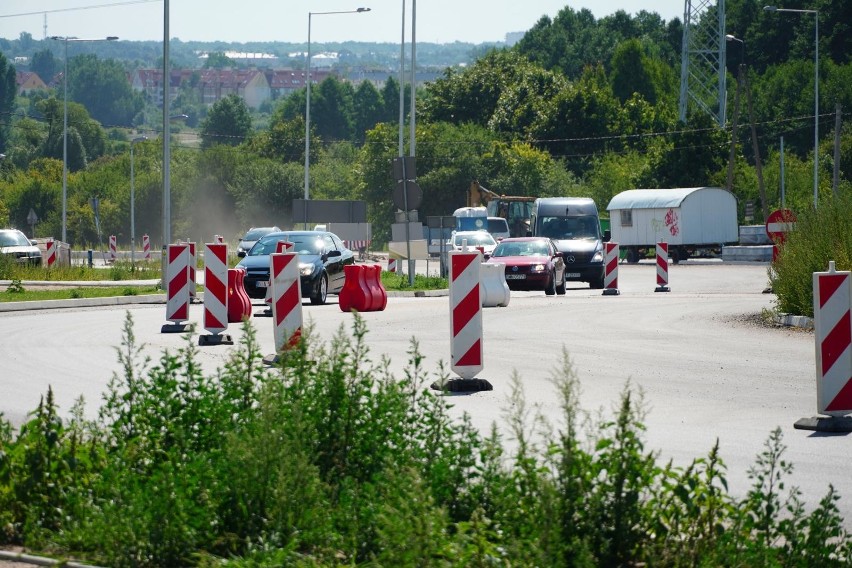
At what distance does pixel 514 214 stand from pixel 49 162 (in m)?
72.2

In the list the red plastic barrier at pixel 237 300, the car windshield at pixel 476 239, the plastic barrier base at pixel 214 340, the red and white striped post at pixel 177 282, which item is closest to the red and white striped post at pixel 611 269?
the red plastic barrier at pixel 237 300

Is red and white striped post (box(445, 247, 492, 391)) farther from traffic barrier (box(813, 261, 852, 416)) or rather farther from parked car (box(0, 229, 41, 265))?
parked car (box(0, 229, 41, 265))

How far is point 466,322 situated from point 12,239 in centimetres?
3691

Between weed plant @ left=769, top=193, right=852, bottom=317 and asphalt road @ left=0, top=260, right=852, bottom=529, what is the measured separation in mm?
781

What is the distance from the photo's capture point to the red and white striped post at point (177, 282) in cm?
2152

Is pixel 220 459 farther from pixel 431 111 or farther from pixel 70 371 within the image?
pixel 431 111

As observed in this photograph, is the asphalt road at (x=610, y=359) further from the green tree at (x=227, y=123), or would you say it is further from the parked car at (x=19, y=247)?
the green tree at (x=227, y=123)

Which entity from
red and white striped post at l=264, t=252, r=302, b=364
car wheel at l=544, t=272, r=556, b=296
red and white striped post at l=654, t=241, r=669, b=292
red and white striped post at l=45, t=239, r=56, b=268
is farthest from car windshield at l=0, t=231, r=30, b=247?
red and white striped post at l=264, t=252, r=302, b=364

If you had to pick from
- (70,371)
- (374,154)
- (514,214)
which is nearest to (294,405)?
(70,371)

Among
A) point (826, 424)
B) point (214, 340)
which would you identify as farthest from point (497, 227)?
point (826, 424)

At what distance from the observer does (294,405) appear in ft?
23.4

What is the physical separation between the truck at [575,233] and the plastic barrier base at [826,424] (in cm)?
2811

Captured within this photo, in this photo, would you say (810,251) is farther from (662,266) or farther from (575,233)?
(575,233)

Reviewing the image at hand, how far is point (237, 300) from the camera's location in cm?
2397
